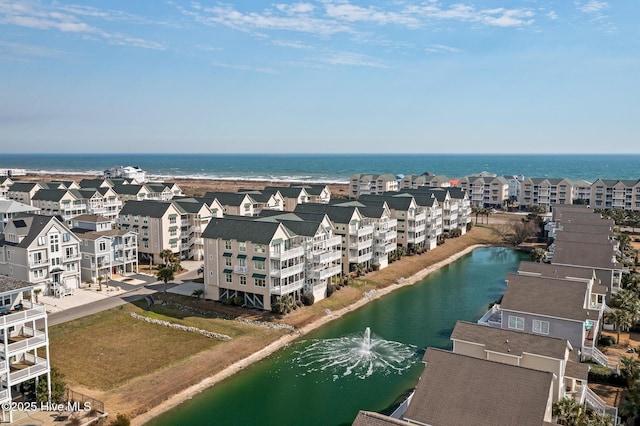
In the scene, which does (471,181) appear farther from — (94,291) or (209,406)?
(209,406)

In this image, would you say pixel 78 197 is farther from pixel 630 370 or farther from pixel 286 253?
pixel 630 370

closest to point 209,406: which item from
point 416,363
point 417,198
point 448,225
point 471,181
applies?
point 416,363

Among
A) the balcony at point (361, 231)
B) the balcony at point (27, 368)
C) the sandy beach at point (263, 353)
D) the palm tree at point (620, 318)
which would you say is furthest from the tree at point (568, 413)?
the balcony at point (361, 231)

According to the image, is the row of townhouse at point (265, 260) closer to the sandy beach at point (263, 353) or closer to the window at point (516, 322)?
the sandy beach at point (263, 353)

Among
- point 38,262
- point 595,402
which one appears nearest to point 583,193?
point 595,402

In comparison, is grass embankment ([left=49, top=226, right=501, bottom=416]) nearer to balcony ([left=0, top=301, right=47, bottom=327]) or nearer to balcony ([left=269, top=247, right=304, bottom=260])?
balcony ([left=269, top=247, right=304, bottom=260])

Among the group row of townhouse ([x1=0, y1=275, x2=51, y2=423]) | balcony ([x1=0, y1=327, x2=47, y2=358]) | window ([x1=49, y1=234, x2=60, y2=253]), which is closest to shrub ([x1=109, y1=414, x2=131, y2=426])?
row of townhouse ([x1=0, y1=275, x2=51, y2=423])

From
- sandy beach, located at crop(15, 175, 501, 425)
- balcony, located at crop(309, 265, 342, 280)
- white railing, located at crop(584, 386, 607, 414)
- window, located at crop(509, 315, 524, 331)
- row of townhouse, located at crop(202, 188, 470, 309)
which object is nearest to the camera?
white railing, located at crop(584, 386, 607, 414)
